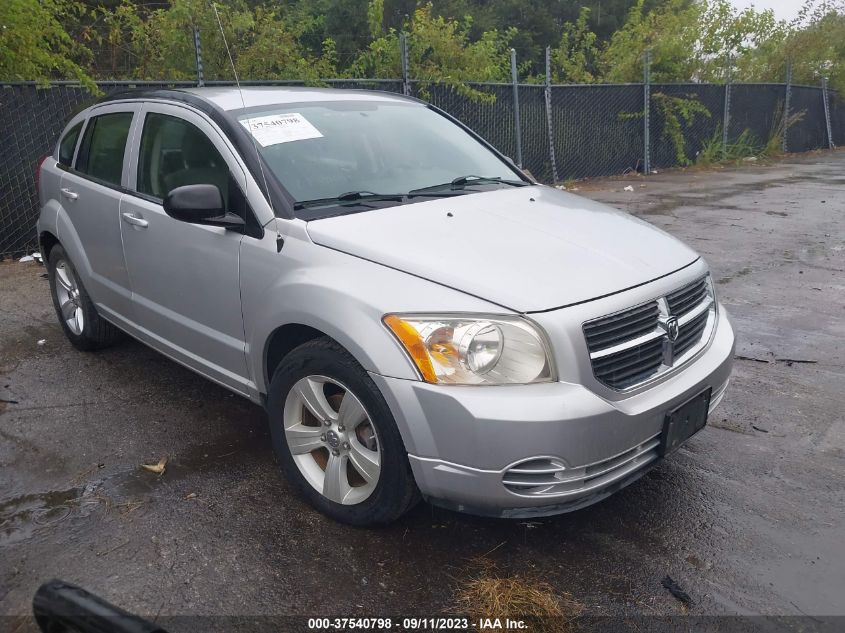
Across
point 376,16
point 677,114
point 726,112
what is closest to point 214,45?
point 376,16

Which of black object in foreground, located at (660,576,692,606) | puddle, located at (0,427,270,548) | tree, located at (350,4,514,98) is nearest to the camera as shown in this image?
black object in foreground, located at (660,576,692,606)

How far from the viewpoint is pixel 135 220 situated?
3.99 metres

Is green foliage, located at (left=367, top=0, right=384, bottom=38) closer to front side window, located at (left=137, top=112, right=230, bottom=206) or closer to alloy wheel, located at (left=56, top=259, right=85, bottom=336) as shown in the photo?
alloy wheel, located at (left=56, top=259, right=85, bottom=336)

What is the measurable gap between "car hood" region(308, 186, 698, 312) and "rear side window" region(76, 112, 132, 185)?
1.83m

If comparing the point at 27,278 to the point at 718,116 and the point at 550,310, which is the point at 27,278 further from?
the point at 718,116

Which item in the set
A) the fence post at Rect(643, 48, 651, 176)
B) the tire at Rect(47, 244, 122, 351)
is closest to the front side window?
the tire at Rect(47, 244, 122, 351)

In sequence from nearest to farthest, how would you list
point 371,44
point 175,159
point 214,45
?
1. point 175,159
2. point 214,45
3. point 371,44

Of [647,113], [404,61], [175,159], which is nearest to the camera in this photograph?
[175,159]

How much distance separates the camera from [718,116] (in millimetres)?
17547

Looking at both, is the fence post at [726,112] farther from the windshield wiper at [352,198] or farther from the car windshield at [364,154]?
the windshield wiper at [352,198]

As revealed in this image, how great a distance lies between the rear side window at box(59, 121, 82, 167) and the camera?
4.93 m

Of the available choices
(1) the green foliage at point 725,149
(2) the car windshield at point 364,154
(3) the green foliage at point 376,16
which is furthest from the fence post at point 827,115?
(2) the car windshield at point 364,154

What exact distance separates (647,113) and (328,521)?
14.1 m

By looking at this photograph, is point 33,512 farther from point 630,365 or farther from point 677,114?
point 677,114
